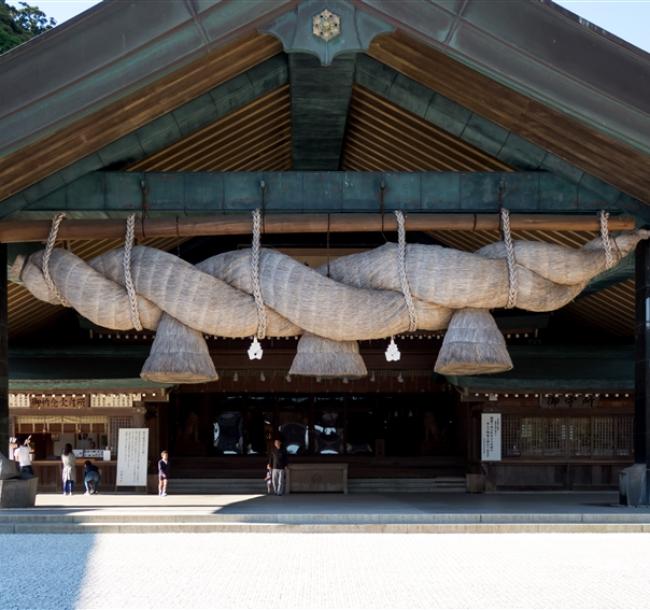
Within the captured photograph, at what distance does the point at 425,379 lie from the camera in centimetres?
1909

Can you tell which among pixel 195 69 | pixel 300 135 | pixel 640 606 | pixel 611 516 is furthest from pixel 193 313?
pixel 640 606

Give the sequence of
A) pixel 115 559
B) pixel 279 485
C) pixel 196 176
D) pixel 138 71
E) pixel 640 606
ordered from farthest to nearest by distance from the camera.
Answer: pixel 279 485
pixel 196 176
pixel 138 71
pixel 115 559
pixel 640 606

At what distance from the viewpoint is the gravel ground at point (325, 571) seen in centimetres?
602

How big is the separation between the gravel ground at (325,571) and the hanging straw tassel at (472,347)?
7.07 feet

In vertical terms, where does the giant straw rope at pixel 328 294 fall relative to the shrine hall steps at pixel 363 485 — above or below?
above

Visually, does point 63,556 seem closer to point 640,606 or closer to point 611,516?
point 640,606

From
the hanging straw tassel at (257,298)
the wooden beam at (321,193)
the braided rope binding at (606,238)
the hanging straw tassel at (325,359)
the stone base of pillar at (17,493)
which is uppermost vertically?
the wooden beam at (321,193)

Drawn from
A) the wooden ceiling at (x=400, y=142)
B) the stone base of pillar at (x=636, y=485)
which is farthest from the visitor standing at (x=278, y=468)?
the stone base of pillar at (x=636, y=485)

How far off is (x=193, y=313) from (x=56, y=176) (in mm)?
2131

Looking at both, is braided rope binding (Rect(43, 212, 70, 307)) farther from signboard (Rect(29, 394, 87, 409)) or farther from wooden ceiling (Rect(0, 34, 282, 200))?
signboard (Rect(29, 394, 87, 409))

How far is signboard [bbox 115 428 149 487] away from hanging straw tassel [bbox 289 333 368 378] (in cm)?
715

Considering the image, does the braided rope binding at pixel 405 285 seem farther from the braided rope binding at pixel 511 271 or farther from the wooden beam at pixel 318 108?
the wooden beam at pixel 318 108

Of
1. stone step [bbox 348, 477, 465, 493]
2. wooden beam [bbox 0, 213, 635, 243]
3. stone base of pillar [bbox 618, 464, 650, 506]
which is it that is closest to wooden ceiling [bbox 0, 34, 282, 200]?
wooden beam [bbox 0, 213, 635, 243]

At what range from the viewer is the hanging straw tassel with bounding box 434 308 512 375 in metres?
10.5
